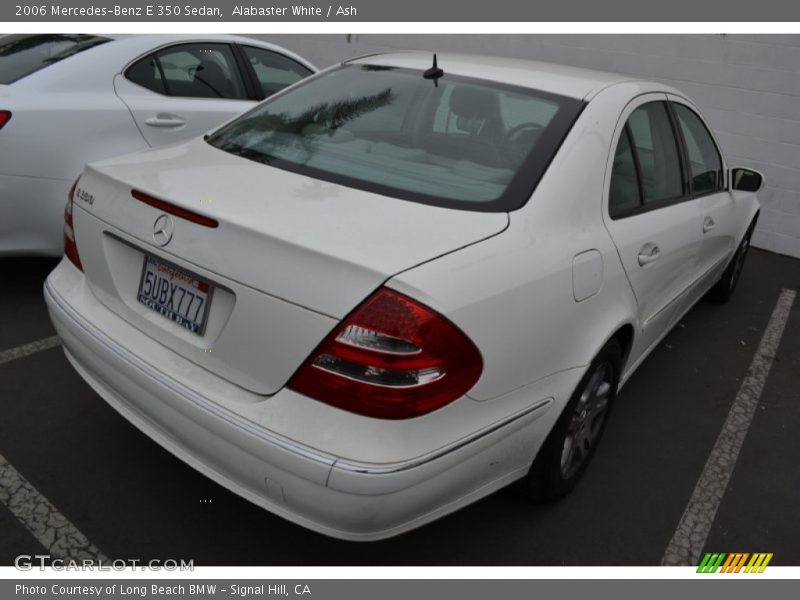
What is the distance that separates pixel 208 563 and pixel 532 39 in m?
6.76

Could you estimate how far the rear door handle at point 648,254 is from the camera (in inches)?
113

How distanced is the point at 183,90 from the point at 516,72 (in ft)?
7.70

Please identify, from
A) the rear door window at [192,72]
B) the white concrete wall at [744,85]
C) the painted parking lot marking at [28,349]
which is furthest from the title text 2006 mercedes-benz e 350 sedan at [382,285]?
the white concrete wall at [744,85]

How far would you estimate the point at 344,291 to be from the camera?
1.88m

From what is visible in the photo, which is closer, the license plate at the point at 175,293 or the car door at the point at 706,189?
the license plate at the point at 175,293

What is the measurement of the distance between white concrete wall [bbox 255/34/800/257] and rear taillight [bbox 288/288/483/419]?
20.2 ft

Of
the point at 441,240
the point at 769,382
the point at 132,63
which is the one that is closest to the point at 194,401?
the point at 441,240

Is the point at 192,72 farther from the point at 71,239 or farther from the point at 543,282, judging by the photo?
the point at 543,282

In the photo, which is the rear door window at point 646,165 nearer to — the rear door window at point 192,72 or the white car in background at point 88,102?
the white car in background at point 88,102

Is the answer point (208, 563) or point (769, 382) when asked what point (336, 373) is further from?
point (769, 382)

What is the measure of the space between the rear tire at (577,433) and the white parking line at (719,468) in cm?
43

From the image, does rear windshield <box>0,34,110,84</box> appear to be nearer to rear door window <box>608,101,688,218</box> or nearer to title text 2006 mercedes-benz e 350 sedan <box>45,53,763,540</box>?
title text 2006 mercedes-benz e 350 sedan <box>45,53,763,540</box>


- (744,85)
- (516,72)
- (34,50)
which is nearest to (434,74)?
(516,72)

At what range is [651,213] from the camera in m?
3.04
